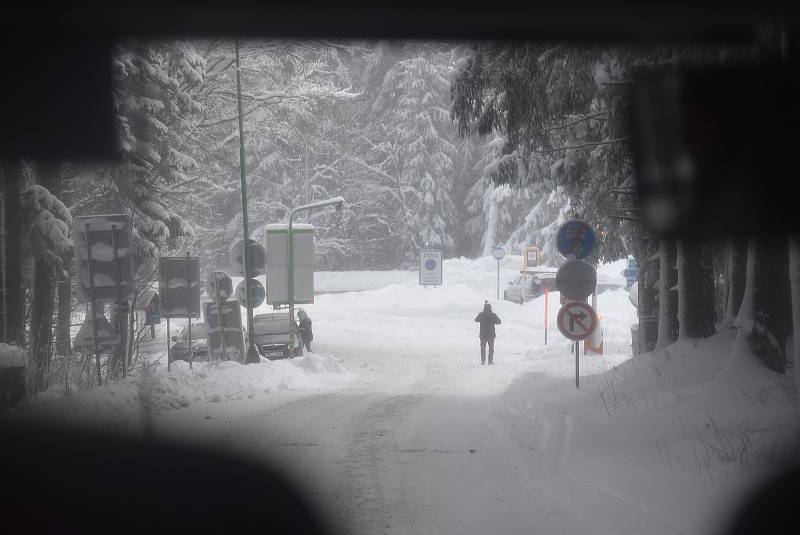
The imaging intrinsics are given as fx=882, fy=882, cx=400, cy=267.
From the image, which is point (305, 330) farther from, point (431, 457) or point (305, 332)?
point (431, 457)

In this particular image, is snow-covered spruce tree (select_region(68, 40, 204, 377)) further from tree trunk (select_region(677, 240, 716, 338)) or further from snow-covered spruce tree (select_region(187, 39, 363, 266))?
tree trunk (select_region(677, 240, 716, 338))

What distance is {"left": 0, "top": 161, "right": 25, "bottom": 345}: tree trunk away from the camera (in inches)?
621

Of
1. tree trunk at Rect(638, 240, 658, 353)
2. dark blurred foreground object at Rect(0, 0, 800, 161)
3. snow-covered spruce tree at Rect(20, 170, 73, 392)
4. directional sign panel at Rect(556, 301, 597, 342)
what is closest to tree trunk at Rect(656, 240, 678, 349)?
directional sign panel at Rect(556, 301, 597, 342)

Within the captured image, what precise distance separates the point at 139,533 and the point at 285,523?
4.00ft

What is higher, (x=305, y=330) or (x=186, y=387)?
(x=186, y=387)

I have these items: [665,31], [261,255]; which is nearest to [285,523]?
[665,31]

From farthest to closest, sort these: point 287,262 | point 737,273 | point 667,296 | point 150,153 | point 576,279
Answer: point 287,262
point 150,153
point 667,296
point 576,279
point 737,273

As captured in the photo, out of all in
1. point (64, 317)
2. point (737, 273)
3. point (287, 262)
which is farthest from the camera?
point (287, 262)

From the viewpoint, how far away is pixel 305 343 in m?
27.6

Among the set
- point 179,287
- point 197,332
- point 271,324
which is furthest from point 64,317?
point 271,324

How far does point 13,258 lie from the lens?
16.3m

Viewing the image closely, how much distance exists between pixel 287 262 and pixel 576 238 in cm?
1473

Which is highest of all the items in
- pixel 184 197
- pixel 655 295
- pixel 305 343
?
pixel 184 197

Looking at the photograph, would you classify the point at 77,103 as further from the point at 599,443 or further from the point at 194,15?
Answer: the point at 599,443
